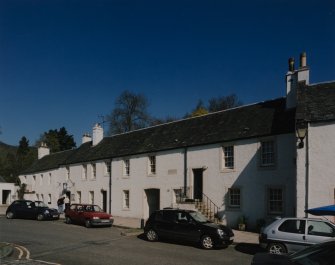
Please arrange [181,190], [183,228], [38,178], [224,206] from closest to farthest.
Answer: [183,228]
[224,206]
[181,190]
[38,178]

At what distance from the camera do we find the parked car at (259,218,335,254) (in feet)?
43.6

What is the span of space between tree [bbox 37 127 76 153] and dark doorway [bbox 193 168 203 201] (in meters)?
54.7

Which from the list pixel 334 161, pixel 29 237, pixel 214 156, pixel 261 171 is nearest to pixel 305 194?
pixel 334 161

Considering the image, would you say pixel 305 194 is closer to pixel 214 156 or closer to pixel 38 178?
pixel 214 156

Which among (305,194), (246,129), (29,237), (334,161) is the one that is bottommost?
(29,237)

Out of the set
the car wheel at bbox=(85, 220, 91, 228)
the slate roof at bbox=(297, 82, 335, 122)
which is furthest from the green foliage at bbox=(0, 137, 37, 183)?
the slate roof at bbox=(297, 82, 335, 122)

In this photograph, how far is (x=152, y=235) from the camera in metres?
18.4

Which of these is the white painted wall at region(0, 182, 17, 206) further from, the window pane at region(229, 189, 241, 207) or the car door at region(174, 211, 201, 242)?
the car door at region(174, 211, 201, 242)

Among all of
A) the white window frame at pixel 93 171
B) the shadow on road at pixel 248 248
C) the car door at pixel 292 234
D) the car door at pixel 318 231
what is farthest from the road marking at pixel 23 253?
the white window frame at pixel 93 171

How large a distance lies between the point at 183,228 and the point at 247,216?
267 inches

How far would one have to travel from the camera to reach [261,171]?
2270 centimetres

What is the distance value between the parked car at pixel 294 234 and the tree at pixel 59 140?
220 feet

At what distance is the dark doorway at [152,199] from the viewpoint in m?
31.0

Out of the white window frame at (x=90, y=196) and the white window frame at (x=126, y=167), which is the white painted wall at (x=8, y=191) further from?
the white window frame at (x=126, y=167)
